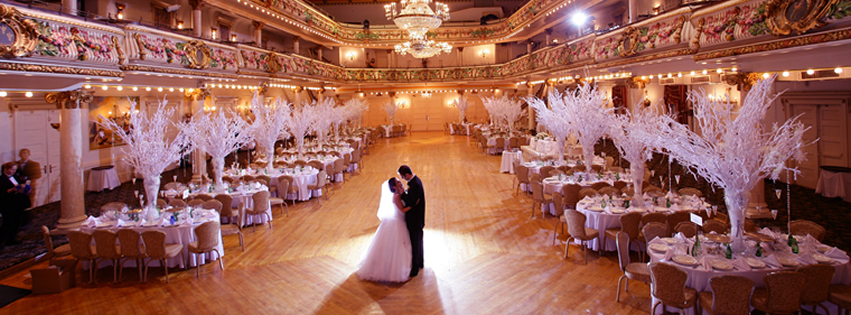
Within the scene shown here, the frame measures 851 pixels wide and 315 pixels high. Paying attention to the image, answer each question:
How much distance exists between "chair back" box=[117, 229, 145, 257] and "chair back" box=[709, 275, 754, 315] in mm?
7041

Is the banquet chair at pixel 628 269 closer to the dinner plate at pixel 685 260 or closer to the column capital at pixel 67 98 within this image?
the dinner plate at pixel 685 260

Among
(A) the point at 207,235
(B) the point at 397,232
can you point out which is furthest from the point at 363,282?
(A) the point at 207,235

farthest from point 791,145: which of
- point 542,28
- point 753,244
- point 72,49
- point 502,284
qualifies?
point 542,28

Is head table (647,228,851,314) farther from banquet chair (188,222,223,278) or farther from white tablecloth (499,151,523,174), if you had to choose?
white tablecloth (499,151,523,174)

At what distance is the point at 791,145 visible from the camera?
5254 mm

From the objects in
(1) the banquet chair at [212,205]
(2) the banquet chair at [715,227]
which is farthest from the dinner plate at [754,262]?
(1) the banquet chair at [212,205]

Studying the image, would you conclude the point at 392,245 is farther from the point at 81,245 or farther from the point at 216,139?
the point at 216,139

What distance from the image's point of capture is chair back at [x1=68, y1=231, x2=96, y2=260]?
22.2 feet

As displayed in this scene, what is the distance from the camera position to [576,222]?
719cm

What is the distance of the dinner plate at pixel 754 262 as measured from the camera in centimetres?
509

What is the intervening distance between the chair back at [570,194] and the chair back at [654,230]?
271 centimetres

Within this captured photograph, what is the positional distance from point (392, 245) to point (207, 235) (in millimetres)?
2716

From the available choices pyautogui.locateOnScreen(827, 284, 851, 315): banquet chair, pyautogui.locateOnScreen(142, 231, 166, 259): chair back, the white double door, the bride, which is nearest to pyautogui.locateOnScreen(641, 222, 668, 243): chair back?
pyautogui.locateOnScreen(827, 284, 851, 315): banquet chair

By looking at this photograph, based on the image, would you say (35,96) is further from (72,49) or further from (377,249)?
(377,249)
